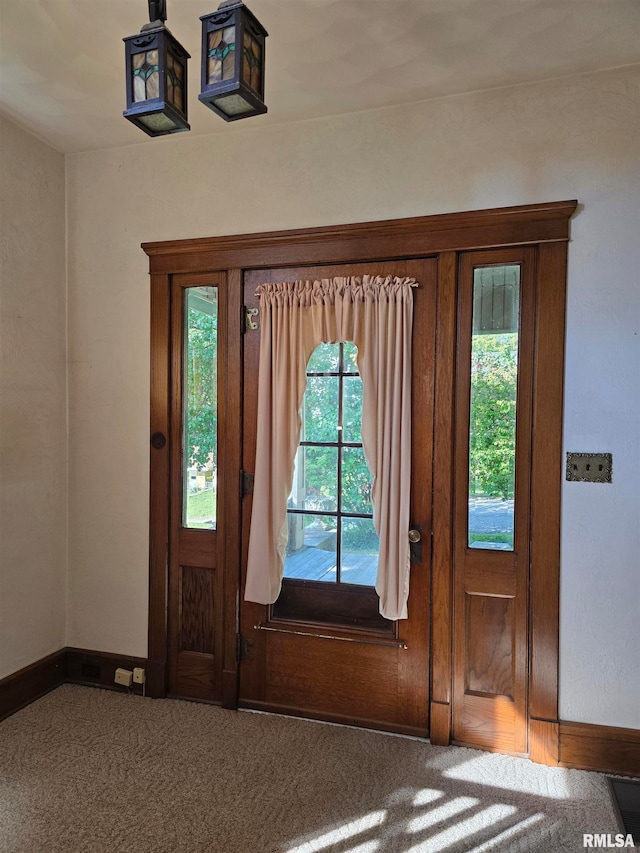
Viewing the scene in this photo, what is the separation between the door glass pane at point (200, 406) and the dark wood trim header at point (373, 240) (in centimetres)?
19

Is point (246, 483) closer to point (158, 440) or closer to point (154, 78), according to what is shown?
point (158, 440)

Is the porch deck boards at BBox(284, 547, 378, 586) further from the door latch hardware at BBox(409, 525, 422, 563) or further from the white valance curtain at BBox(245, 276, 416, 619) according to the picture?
the door latch hardware at BBox(409, 525, 422, 563)

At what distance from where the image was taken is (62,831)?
1.96m

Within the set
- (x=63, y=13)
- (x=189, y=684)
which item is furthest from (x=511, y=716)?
(x=63, y=13)

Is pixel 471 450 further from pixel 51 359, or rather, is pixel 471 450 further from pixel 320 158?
pixel 51 359

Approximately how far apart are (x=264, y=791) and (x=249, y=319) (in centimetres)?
204

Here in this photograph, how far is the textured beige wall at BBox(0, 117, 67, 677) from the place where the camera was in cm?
275

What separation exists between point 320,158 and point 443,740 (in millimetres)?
2722

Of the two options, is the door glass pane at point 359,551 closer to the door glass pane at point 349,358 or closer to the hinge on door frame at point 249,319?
the door glass pane at point 349,358

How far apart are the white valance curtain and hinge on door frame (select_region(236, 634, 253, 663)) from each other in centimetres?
26

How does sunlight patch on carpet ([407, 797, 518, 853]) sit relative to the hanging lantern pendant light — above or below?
below

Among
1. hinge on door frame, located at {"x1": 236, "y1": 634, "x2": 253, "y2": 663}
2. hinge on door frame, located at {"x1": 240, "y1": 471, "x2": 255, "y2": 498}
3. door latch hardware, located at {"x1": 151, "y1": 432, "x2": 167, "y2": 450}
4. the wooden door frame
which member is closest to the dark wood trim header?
the wooden door frame

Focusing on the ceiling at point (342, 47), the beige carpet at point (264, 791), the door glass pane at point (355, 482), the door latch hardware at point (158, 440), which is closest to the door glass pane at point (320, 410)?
the door glass pane at point (355, 482)

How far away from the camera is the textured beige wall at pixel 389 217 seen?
7.55 feet
